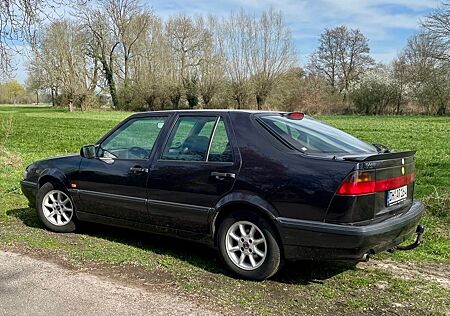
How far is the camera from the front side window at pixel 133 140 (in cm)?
546

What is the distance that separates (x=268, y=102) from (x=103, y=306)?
184 ft

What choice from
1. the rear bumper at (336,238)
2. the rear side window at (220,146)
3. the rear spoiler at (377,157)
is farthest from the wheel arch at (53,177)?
the rear spoiler at (377,157)

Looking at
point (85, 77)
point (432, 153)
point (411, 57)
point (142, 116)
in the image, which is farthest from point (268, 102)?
point (142, 116)

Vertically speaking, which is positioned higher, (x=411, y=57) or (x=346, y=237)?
(x=411, y=57)

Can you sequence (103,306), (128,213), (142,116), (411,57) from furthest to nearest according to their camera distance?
1. (411,57)
2. (142,116)
3. (128,213)
4. (103,306)

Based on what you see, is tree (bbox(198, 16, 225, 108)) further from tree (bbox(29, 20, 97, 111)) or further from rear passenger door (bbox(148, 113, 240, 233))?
rear passenger door (bbox(148, 113, 240, 233))

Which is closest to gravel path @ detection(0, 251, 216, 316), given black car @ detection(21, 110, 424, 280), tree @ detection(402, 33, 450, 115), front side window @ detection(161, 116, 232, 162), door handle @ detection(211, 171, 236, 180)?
black car @ detection(21, 110, 424, 280)

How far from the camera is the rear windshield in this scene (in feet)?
14.8

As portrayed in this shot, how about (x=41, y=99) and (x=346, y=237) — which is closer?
(x=346, y=237)

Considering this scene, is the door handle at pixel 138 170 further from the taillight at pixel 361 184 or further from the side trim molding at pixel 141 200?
the taillight at pixel 361 184

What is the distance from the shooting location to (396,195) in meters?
4.43

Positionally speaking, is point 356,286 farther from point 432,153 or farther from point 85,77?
point 85,77

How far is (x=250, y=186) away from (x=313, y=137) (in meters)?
0.88

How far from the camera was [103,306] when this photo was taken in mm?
3832
